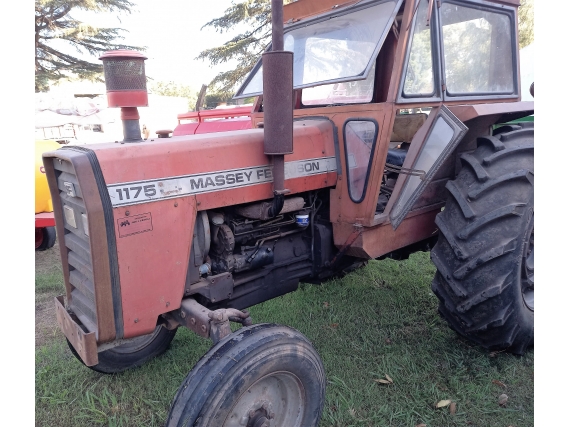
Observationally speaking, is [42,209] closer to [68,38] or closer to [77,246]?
[77,246]

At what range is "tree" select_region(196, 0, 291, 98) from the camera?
55.2 ft

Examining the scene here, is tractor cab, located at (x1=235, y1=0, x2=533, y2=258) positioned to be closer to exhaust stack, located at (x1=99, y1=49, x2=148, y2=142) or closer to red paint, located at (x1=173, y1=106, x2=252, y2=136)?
exhaust stack, located at (x1=99, y1=49, x2=148, y2=142)

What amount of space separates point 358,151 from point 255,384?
1357 mm

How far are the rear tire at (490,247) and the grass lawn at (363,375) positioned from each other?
0.89 ft

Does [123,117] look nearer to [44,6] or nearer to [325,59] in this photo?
[325,59]

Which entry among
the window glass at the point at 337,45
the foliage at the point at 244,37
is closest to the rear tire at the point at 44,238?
the window glass at the point at 337,45

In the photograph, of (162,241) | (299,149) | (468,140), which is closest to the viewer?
(162,241)

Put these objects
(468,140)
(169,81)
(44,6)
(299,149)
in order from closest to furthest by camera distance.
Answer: (299,149) → (468,140) → (44,6) → (169,81)

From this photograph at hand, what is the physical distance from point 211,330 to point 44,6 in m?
18.3

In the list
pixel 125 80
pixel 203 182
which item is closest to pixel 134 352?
pixel 203 182

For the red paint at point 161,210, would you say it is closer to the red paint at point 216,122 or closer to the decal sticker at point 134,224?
the decal sticker at point 134,224

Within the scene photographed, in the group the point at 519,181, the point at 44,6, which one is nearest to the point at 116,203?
the point at 519,181

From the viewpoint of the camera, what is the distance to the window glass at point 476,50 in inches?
110

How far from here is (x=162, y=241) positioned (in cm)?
205
